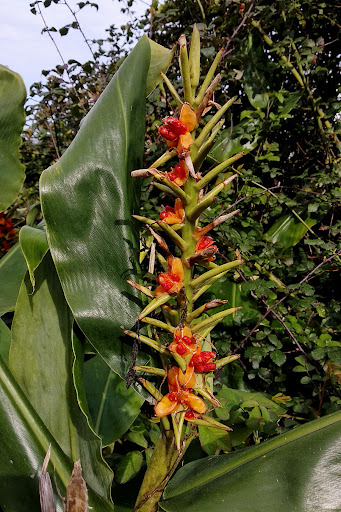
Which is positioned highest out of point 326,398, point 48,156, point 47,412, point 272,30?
point 272,30

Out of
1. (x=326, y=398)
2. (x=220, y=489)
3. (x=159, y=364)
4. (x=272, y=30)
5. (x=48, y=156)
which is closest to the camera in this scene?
(x=220, y=489)

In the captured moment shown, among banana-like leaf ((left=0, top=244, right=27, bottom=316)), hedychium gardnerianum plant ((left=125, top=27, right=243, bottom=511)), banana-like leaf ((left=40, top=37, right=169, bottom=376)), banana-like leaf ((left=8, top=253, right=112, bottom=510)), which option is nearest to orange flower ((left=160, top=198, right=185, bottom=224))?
hedychium gardnerianum plant ((left=125, top=27, right=243, bottom=511))

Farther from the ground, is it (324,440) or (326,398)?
(324,440)

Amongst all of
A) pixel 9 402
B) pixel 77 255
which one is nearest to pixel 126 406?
pixel 9 402

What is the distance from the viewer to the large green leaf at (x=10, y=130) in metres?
1.02

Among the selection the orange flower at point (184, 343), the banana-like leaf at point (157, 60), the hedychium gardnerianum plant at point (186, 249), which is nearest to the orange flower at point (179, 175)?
the hedychium gardnerianum plant at point (186, 249)

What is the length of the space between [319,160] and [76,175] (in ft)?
5.62

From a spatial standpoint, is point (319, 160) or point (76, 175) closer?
point (76, 175)

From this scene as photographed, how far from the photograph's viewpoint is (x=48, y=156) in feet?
7.61

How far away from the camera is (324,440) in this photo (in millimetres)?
656

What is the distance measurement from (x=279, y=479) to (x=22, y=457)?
1.30 ft

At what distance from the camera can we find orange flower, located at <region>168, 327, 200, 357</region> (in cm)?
62

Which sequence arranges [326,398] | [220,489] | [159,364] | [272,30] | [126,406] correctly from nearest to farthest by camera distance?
[220,489] < [159,364] < [126,406] < [326,398] < [272,30]

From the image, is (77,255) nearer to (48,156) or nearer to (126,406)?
(126,406)
